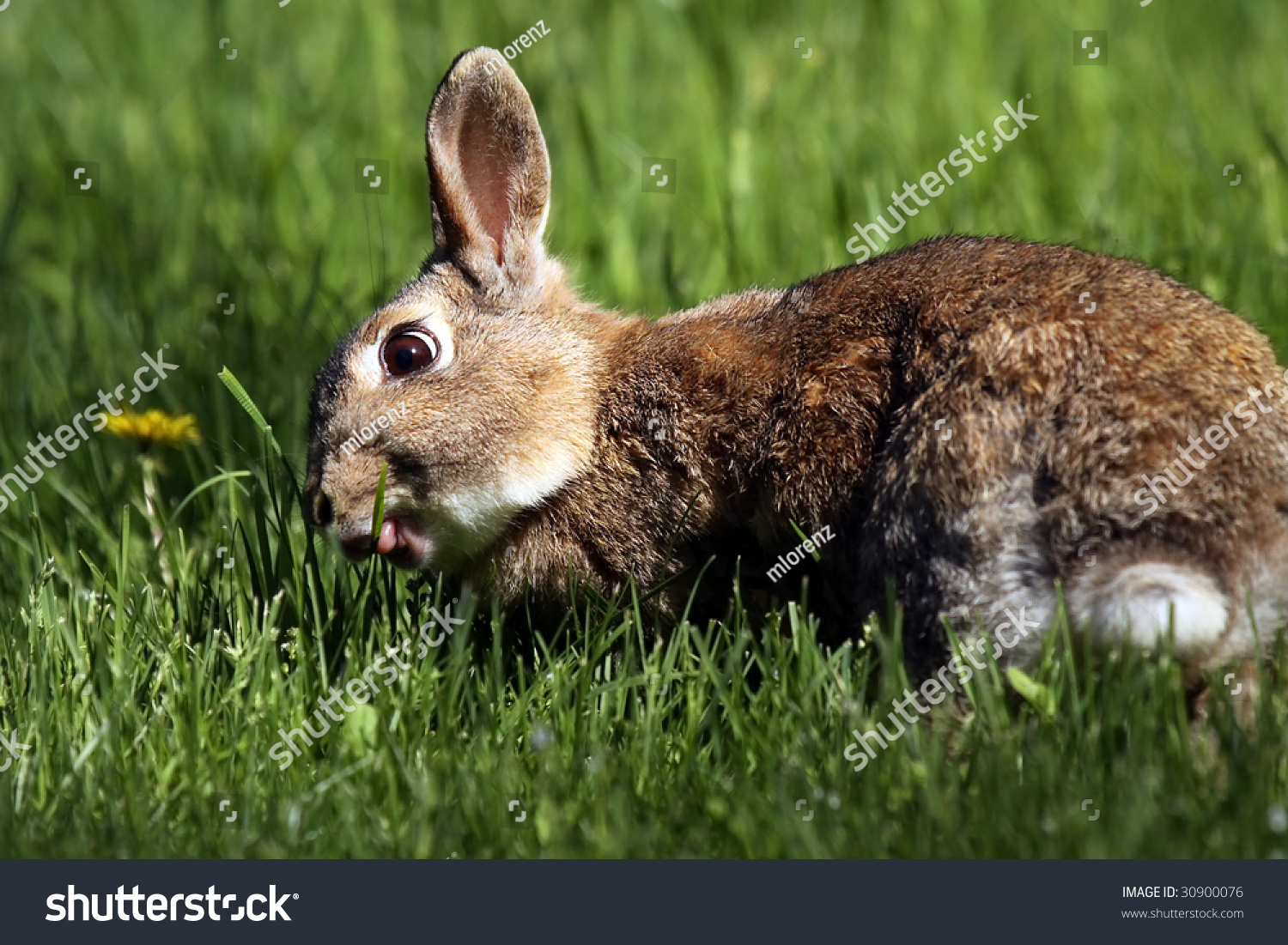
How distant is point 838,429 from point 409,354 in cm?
122

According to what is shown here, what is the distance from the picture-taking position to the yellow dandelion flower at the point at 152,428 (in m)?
4.86

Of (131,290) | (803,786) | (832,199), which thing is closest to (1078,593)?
(803,786)

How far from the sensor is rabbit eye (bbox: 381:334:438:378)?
4161 mm

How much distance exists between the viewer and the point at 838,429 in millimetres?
3711

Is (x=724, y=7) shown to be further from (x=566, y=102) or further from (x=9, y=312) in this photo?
(x=9, y=312)

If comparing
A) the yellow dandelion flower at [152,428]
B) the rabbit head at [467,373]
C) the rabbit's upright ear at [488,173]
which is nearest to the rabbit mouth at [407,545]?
the rabbit head at [467,373]

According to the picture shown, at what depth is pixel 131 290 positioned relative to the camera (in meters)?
6.15

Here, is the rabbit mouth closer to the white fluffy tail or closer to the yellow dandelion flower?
the yellow dandelion flower

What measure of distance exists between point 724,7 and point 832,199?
6.90ft

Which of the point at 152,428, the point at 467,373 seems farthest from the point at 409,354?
the point at 152,428

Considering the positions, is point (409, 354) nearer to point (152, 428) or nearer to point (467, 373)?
point (467, 373)

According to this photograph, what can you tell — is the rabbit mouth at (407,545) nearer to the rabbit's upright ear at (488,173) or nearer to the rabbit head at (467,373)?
the rabbit head at (467,373)

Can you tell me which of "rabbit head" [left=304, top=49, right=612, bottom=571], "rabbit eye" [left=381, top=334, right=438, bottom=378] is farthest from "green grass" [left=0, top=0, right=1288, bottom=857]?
"rabbit eye" [left=381, top=334, right=438, bottom=378]

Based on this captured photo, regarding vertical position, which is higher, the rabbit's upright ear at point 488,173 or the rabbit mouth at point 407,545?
the rabbit's upright ear at point 488,173
